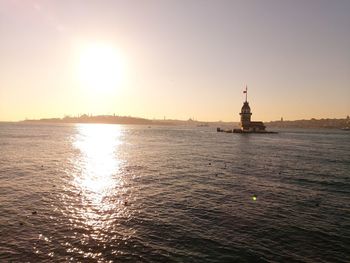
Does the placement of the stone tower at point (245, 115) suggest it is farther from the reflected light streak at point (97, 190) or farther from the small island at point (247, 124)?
the reflected light streak at point (97, 190)

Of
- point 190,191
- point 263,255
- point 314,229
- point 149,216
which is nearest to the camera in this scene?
point 263,255

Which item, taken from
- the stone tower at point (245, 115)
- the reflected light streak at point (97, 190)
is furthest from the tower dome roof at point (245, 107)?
the reflected light streak at point (97, 190)

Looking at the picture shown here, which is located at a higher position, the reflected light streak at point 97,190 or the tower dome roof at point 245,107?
the tower dome roof at point 245,107

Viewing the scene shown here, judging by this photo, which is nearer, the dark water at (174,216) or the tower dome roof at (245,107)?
the dark water at (174,216)

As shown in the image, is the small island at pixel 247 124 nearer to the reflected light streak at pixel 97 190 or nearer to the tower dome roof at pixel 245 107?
the tower dome roof at pixel 245 107

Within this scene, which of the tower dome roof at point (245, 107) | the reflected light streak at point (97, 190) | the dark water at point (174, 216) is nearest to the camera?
the dark water at point (174, 216)

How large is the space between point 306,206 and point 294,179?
49.8ft

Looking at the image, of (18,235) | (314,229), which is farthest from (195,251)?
(18,235)

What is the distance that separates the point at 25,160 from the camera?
6225 centimetres

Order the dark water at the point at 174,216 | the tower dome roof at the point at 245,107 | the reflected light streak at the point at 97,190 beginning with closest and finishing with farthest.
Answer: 1. the dark water at the point at 174,216
2. the reflected light streak at the point at 97,190
3. the tower dome roof at the point at 245,107

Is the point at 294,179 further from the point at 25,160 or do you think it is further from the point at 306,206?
the point at 25,160

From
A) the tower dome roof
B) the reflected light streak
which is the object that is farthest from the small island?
the reflected light streak

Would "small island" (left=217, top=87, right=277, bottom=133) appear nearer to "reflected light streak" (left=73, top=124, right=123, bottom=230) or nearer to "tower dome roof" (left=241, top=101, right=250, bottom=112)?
"tower dome roof" (left=241, top=101, right=250, bottom=112)

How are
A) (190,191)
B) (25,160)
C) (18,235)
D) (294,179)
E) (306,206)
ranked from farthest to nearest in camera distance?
1. (25,160)
2. (294,179)
3. (190,191)
4. (306,206)
5. (18,235)
